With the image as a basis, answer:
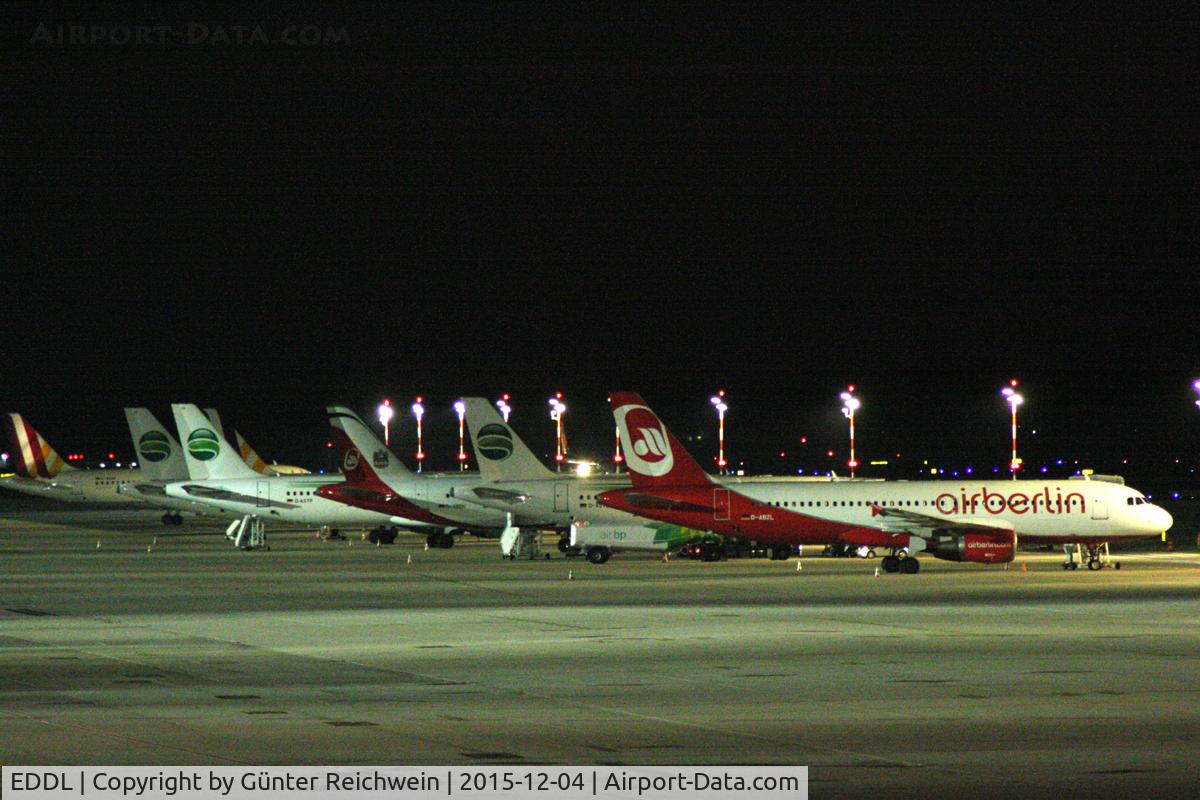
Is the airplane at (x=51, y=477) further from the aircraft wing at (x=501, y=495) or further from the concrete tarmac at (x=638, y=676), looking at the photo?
the concrete tarmac at (x=638, y=676)

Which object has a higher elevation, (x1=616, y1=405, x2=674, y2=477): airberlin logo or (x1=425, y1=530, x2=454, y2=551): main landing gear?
(x1=616, y1=405, x2=674, y2=477): airberlin logo

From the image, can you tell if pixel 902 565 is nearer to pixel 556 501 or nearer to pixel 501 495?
pixel 556 501

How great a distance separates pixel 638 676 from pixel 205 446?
215ft

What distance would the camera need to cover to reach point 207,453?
87375mm

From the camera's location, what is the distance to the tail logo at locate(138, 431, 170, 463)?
352 feet

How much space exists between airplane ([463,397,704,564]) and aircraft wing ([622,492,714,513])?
641mm

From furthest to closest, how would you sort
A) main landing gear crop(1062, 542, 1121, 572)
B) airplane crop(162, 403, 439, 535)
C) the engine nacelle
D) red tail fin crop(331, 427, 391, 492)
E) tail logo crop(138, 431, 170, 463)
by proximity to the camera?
1. tail logo crop(138, 431, 170, 463)
2. airplane crop(162, 403, 439, 535)
3. red tail fin crop(331, 427, 391, 492)
4. main landing gear crop(1062, 542, 1121, 572)
5. the engine nacelle

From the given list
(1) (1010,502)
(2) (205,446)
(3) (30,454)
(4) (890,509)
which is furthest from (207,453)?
(1) (1010,502)

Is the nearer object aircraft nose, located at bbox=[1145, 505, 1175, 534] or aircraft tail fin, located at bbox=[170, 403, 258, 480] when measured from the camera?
aircraft nose, located at bbox=[1145, 505, 1175, 534]

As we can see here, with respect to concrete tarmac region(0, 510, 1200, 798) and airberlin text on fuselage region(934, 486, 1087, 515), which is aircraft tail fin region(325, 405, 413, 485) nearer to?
concrete tarmac region(0, 510, 1200, 798)

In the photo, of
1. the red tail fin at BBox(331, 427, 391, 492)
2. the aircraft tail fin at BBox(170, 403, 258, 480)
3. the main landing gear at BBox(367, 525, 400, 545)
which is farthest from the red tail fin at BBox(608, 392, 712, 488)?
the aircraft tail fin at BBox(170, 403, 258, 480)

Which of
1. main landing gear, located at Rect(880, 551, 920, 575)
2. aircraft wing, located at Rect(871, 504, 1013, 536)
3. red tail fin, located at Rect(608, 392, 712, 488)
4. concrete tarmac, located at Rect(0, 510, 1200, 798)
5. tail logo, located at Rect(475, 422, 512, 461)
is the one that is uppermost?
tail logo, located at Rect(475, 422, 512, 461)

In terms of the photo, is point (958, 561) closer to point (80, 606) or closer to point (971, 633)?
point (971, 633)

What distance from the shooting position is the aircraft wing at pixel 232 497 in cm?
8394
